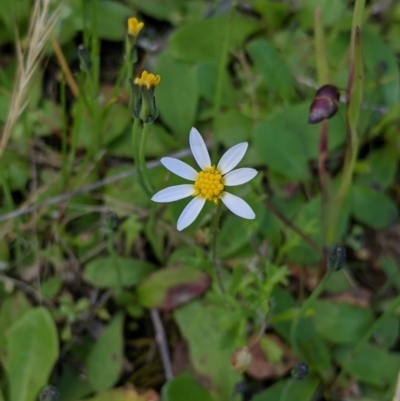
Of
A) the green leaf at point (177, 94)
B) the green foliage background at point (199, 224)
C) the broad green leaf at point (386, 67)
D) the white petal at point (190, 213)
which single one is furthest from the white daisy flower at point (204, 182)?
the broad green leaf at point (386, 67)

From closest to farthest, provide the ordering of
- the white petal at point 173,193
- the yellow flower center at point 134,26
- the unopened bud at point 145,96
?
1. the unopened bud at point 145,96
2. the white petal at point 173,193
3. the yellow flower center at point 134,26

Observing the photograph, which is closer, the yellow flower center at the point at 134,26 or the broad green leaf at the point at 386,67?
the yellow flower center at the point at 134,26

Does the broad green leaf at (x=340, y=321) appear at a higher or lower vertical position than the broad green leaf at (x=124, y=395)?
higher

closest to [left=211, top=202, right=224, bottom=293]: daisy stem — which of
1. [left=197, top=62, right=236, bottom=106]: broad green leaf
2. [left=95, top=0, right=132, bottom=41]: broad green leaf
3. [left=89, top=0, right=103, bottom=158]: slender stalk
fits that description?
[left=89, top=0, right=103, bottom=158]: slender stalk

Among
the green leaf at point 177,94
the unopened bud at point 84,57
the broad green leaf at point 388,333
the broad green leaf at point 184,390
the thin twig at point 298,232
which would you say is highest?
the unopened bud at point 84,57

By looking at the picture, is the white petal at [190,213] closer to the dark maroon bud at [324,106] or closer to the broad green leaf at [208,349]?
the dark maroon bud at [324,106]

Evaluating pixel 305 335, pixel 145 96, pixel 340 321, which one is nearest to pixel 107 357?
pixel 305 335

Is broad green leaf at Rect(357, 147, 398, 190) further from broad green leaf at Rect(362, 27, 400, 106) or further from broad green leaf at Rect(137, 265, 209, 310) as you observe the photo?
broad green leaf at Rect(137, 265, 209, 310)
